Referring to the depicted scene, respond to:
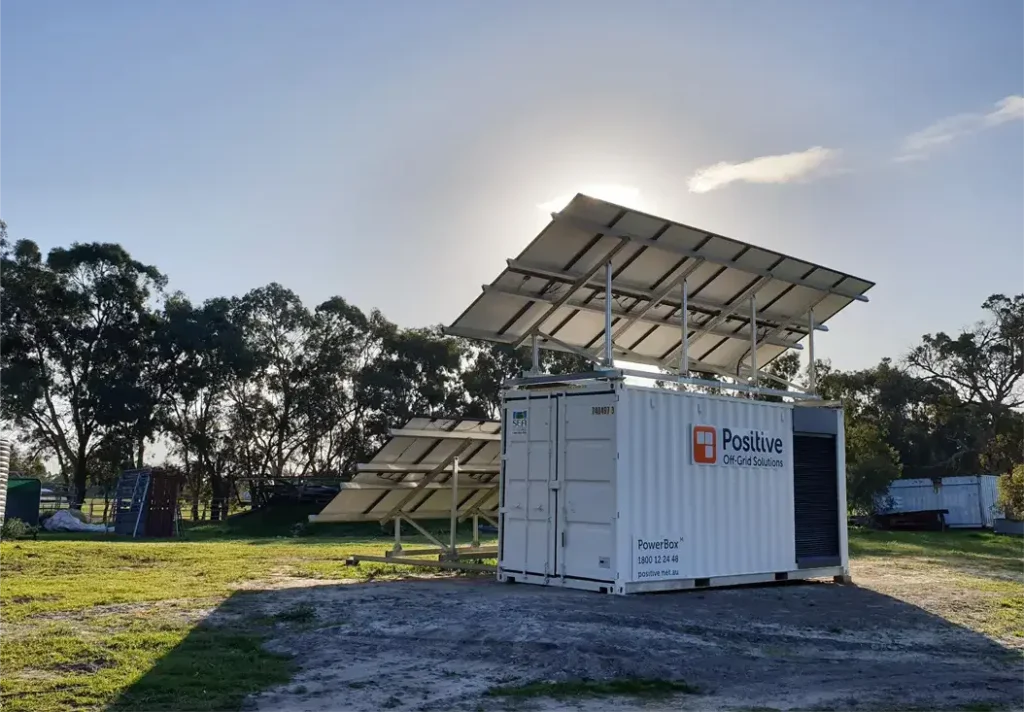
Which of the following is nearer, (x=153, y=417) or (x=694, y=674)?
(x=694, y=674)

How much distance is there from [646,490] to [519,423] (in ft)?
7.45

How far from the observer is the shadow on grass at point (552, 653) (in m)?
7.29

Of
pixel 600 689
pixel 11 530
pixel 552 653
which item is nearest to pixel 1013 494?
pixel 552 653

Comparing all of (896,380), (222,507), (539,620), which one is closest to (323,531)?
(222,507)

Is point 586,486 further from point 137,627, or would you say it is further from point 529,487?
point 137,627

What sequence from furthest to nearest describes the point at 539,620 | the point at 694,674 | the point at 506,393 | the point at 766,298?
the point at 766,298
the point at 506,393
the point at 539,620
the point at 694,674

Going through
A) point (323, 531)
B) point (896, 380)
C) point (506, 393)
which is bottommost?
point (323, 531)

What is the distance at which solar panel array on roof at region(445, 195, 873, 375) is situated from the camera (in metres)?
13.4

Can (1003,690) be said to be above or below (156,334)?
below

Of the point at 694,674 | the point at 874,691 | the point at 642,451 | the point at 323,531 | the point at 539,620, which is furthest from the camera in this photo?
the point at 323,531

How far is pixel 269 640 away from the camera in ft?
29.9

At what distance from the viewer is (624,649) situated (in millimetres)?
8820

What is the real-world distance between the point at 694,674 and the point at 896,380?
5439cm

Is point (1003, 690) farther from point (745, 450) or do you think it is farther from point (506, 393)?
point (506, 393)
